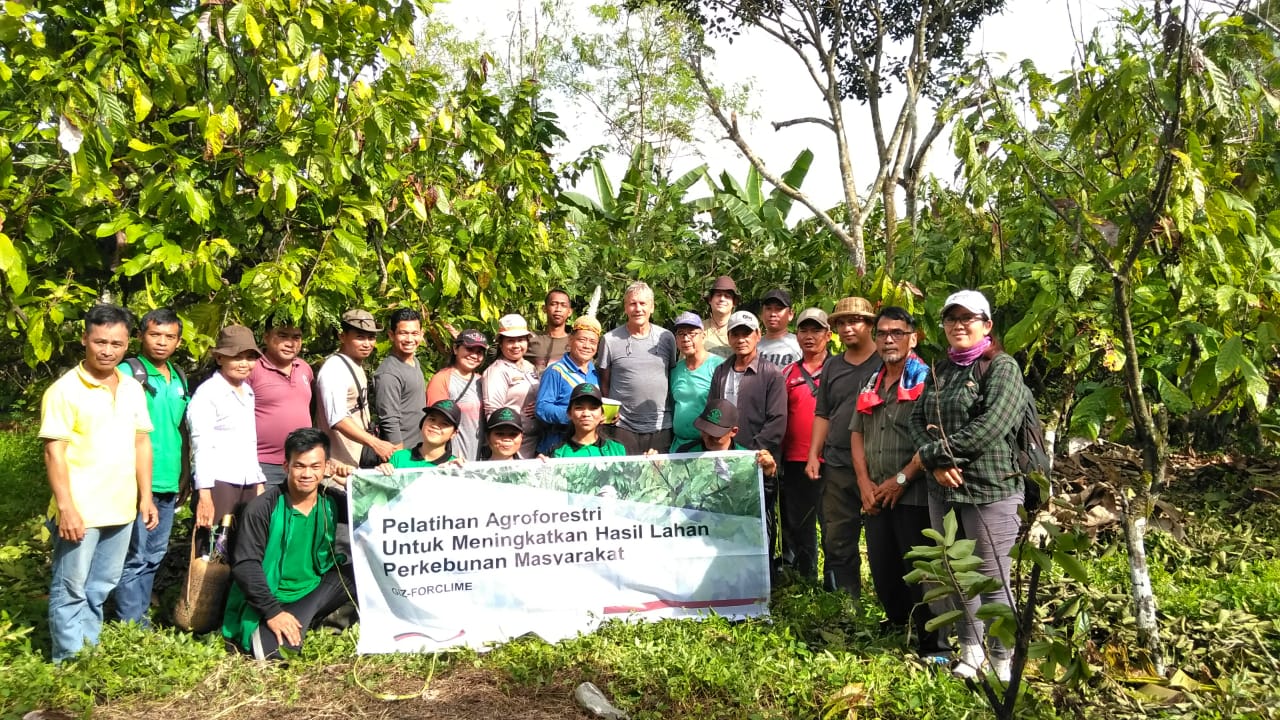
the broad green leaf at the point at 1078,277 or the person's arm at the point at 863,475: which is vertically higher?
the broad green leaf at the point at 1078,277

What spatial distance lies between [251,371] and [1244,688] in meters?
5.16

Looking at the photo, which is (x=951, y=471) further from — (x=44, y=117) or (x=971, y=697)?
(x=44, y=117)

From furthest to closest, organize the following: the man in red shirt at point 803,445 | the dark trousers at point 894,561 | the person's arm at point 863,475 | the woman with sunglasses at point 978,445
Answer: the man in red shirt at point 803,445 < the person's arm at point 863,475 < the dark trousers at point 894,561 < the woman with sunglasses at point 978,445

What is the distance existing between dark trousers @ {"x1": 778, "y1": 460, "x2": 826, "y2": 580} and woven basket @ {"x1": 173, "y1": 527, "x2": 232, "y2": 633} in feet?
10.1

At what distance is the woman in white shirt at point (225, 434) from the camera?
190 inches

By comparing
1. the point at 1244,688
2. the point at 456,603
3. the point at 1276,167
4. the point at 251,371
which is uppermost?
the point at 1276,167

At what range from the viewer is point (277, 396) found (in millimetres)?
5258

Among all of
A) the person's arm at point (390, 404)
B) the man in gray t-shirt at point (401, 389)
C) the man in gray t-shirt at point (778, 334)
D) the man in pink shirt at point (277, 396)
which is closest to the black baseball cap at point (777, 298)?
the man in gray t-shirt at point (778, 334)

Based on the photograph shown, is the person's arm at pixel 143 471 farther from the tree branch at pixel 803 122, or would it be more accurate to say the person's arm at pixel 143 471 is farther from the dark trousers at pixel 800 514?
the tree branch at pixel 803 122

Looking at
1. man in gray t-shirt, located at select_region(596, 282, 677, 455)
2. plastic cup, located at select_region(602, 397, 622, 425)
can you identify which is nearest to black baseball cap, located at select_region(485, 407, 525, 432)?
plastic cup, located at select_region(602, 397, 622, 425)

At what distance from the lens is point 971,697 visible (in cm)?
385

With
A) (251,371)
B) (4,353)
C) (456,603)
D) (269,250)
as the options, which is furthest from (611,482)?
(4,353)

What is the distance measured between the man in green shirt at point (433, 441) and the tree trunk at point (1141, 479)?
3218 millimetres

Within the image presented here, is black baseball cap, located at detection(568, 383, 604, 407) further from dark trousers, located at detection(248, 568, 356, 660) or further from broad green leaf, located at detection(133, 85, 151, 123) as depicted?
broad green leaf, located at detection(133, 85, 151, 123)
